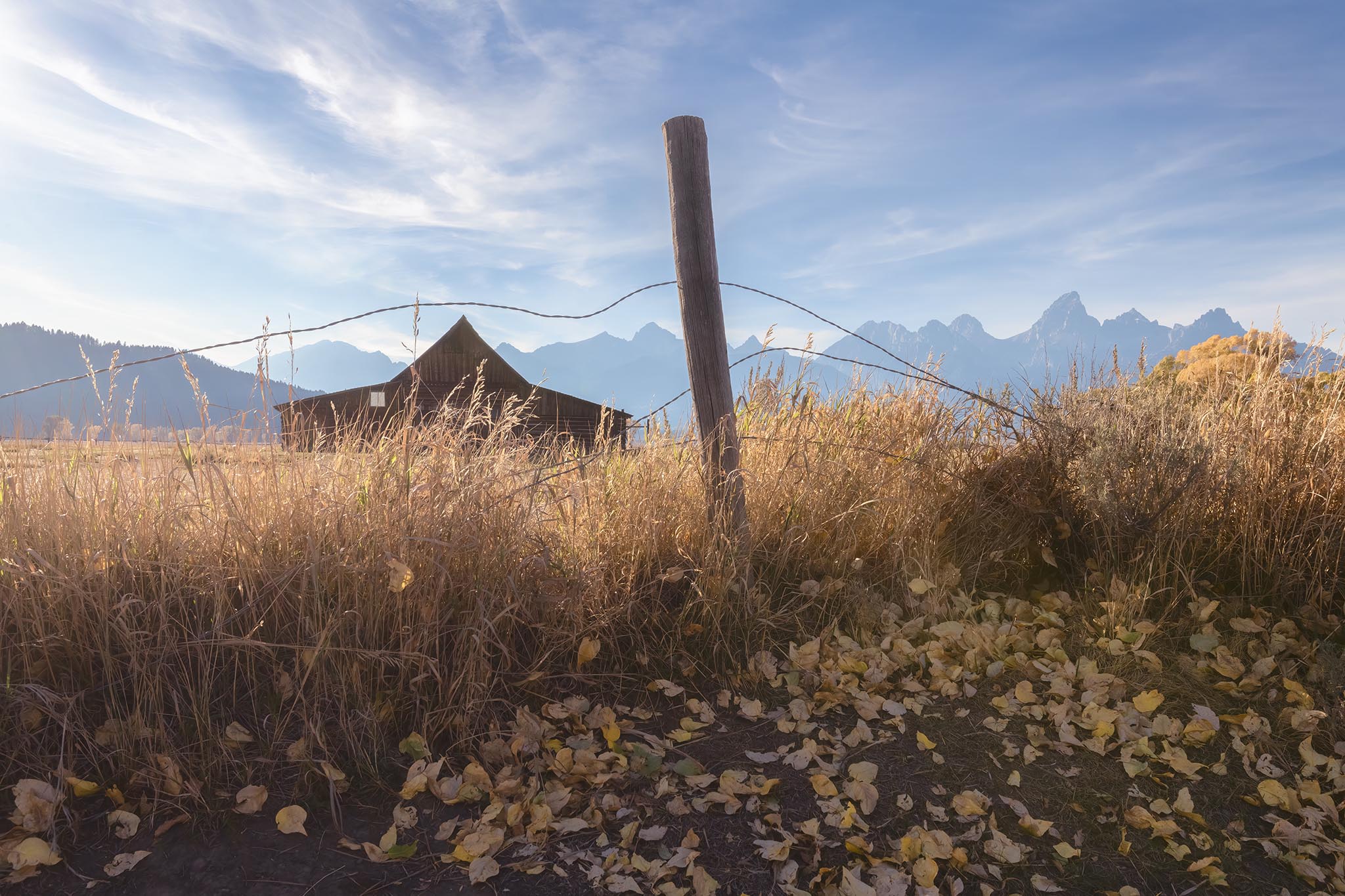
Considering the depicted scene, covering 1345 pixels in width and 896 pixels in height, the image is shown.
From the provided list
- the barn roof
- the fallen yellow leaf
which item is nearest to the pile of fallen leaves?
the fallen yellow leaf

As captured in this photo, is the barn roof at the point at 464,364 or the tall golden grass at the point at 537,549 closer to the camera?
the tall golden grass at the point at 537,549

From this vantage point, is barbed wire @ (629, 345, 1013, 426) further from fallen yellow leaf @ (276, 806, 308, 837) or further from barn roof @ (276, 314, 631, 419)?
barn roof @ (276, 314, 631, 419)

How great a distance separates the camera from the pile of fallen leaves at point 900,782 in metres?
2.26

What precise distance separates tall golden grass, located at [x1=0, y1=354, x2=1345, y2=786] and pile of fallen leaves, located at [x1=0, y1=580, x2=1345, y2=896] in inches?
7.0

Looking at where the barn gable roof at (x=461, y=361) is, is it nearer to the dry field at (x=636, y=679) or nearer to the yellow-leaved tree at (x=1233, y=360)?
the yellow-leaved tree at (x=1233, y=360)

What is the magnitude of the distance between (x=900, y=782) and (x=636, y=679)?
1106 millimetres

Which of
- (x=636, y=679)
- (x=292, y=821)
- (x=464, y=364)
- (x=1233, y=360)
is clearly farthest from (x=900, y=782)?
(x=464, y=364)

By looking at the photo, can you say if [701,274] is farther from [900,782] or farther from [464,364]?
[464,364]

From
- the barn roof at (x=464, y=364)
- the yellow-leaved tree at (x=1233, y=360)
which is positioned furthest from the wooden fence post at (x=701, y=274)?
the barn roof at (x=464, y=364)

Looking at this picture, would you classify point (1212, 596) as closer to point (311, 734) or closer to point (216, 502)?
point (311, 734)

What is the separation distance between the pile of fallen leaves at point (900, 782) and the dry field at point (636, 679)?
0.01m

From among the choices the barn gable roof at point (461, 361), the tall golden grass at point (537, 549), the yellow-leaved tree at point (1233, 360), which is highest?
the barn gable roof at point (461, 361)

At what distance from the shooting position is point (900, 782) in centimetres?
263

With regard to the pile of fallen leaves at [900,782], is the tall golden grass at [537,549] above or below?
above
